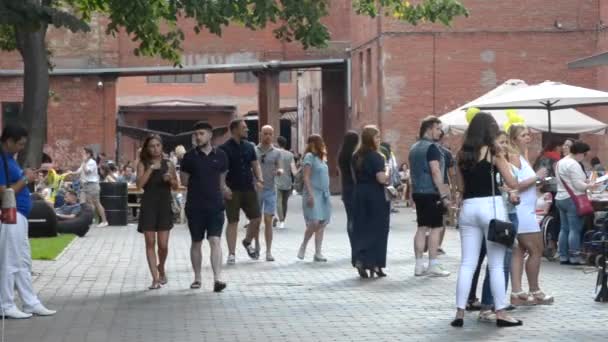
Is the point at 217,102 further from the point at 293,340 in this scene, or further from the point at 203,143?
the point at 293,340

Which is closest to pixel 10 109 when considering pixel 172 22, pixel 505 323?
pixel 172 22

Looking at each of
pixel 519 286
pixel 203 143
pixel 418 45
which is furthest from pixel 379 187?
pixel 418 45

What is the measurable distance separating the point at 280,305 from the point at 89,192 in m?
17.5

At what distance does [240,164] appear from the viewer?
59.9 ft

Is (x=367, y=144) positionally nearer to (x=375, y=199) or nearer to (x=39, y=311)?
(x=375, y=199)

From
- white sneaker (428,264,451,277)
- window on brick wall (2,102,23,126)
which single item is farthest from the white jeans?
window on brick wall (2,102,23,126)

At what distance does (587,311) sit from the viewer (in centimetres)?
1295

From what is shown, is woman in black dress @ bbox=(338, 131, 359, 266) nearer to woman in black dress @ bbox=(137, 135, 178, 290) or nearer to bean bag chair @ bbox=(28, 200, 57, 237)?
woman in black dress @ bbox=(137, 135, 178, 290)

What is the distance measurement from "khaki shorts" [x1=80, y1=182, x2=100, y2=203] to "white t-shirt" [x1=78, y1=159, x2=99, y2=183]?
0.11 meters

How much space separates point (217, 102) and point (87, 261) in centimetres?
5295

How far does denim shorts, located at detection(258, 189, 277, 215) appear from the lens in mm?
21359

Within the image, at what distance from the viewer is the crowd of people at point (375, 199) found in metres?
11.8

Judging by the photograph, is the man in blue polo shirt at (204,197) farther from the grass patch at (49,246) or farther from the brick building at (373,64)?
the brick building at (373,64)

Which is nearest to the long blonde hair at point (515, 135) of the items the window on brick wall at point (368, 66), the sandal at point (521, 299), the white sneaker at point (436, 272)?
the sandal at point (521, 299)
